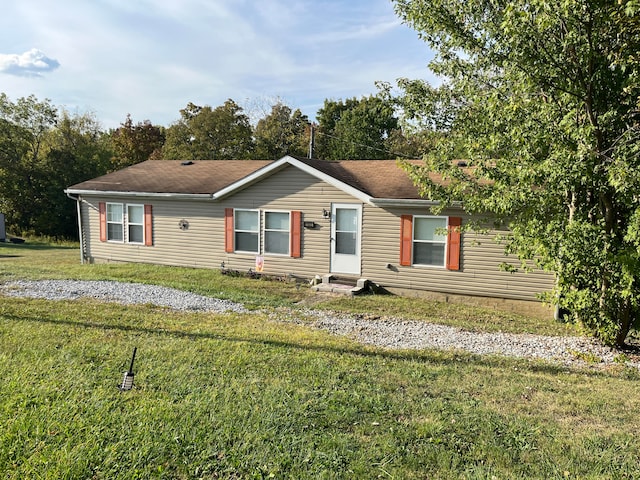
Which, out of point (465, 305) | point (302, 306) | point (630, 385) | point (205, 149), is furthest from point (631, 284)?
point (205, 149)

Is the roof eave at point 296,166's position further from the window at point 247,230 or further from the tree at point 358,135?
the tree at point 358,135

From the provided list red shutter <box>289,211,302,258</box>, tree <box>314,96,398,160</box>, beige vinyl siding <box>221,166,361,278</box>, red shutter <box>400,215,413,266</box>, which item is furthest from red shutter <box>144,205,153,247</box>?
tree <box>314,96,398,160</box>

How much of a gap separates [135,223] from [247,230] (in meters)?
4.23

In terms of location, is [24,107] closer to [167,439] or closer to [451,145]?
[451,145]

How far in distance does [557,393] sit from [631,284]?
2.41m

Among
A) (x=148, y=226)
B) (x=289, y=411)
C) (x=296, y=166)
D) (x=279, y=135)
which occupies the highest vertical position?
(x=279, y=135)

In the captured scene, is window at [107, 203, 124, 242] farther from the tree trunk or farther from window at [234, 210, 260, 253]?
the tree trunk

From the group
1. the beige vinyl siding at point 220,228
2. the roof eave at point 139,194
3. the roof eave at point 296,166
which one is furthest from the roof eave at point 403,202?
the roof eave at point 139,194

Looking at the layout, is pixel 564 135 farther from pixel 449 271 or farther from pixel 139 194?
pixel 139 194

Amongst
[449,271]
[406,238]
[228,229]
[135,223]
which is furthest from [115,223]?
[449,271]

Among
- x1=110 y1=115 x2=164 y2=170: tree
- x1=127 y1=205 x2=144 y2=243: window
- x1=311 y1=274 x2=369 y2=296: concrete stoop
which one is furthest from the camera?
x1=110 y1=115 x2=164 y2=170: tree

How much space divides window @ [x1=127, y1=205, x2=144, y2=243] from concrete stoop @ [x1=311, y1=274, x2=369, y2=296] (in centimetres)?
650

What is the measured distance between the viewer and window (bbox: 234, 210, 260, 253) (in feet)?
44.9

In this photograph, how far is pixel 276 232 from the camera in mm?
13438
